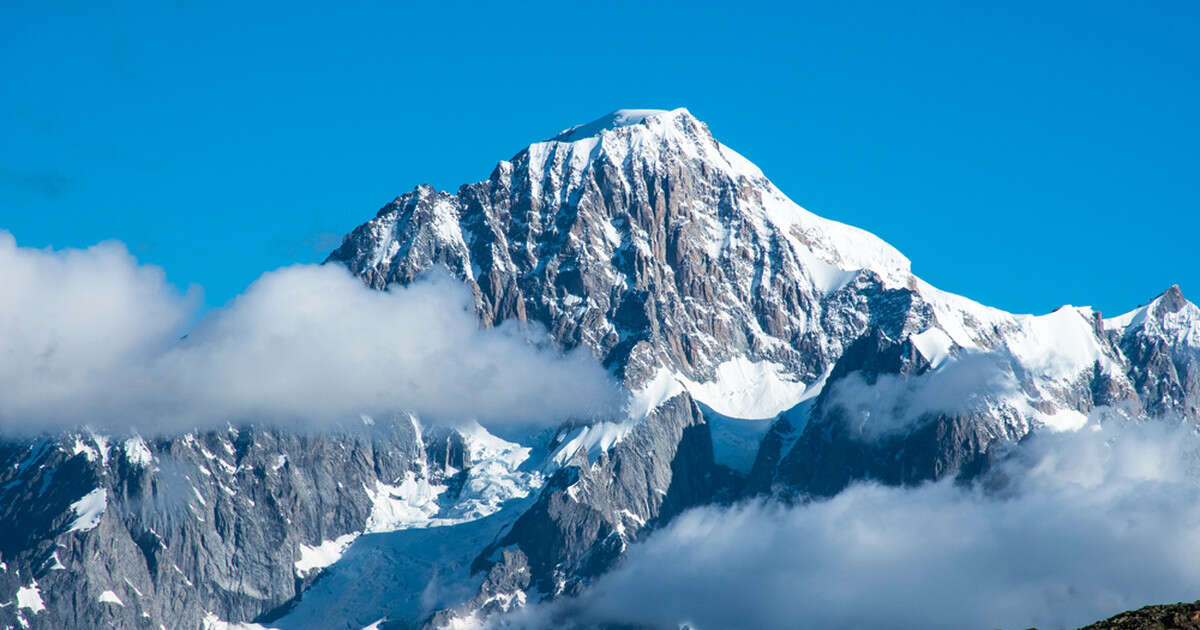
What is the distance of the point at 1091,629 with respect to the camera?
12800 cm

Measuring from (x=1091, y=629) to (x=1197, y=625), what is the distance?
7.16 m

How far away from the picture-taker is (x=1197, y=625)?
402 ft

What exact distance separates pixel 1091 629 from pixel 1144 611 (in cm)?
390

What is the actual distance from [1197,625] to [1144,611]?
3474 millimetres

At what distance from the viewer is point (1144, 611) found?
125m
